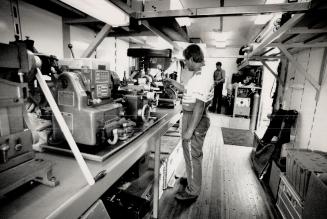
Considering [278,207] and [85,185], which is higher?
[85,185]

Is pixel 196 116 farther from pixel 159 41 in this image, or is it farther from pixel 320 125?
pixel 159 41

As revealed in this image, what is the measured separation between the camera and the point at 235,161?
148 inches

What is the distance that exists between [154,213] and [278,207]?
1472mm

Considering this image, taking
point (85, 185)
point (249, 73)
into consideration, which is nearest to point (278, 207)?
point (85, 185)

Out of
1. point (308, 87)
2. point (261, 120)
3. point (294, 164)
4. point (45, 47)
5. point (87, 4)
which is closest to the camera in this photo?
point (87, 4)

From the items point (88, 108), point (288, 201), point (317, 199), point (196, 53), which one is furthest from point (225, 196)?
point (88, 108)

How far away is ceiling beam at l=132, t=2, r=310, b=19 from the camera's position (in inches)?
51.3

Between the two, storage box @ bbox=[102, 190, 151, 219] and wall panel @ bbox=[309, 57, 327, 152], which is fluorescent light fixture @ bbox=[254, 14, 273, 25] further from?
storage box @ bbox=[102, 190, 151, 219]

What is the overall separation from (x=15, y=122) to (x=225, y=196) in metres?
2.55

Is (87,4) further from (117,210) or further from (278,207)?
(278,207)

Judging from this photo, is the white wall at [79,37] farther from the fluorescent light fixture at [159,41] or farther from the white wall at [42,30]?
the fluorescent light fixture at [159,41]

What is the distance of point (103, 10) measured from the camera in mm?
1292

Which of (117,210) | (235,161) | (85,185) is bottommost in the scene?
Answer: (235,161)

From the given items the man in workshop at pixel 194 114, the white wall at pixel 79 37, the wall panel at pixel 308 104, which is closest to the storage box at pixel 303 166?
the wall panel at pixel 308 104
